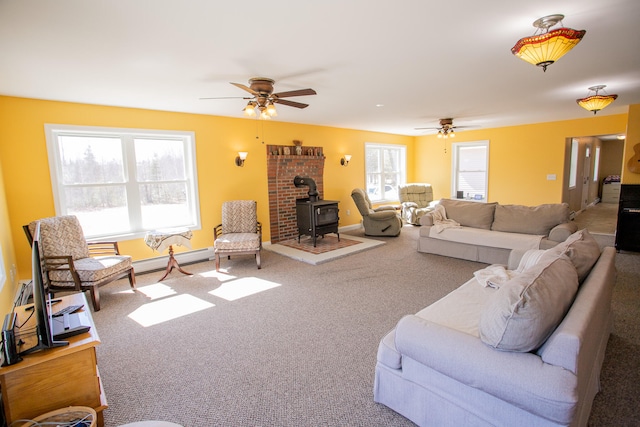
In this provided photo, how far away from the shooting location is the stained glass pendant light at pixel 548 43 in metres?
2.04

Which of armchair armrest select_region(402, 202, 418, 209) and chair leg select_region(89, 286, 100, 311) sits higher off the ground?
armchair armrest select_region(402, 202, 418, 209)

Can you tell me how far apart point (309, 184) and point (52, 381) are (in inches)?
189

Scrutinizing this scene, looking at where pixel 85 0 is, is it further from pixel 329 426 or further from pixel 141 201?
pixel 141 201

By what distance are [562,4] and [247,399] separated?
3.29 metres

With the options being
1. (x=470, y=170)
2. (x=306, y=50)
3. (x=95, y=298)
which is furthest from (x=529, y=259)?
(x=470, y=170)

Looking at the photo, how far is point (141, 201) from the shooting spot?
4891mm

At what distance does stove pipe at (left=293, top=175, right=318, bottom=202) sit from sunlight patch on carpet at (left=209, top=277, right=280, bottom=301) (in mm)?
2208

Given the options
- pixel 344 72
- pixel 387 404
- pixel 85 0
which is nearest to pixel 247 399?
pixel 387 404

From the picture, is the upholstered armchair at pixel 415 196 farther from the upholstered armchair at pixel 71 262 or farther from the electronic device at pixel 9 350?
the electronic device at pixel 9 350

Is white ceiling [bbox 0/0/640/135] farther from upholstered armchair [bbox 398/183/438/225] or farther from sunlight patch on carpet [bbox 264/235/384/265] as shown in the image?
upholstered armchair [bbox 398/183/438/225]

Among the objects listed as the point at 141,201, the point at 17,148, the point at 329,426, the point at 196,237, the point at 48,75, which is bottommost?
the point at 329,426

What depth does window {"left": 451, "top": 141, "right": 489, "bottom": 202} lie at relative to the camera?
8.15 meters

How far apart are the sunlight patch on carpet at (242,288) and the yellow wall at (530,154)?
651 centimetres

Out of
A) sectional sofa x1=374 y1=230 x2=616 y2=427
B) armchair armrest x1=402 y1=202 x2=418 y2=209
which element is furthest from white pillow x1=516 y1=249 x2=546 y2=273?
armchair armrest x1=402 y1=202 x2=418 y2=209
